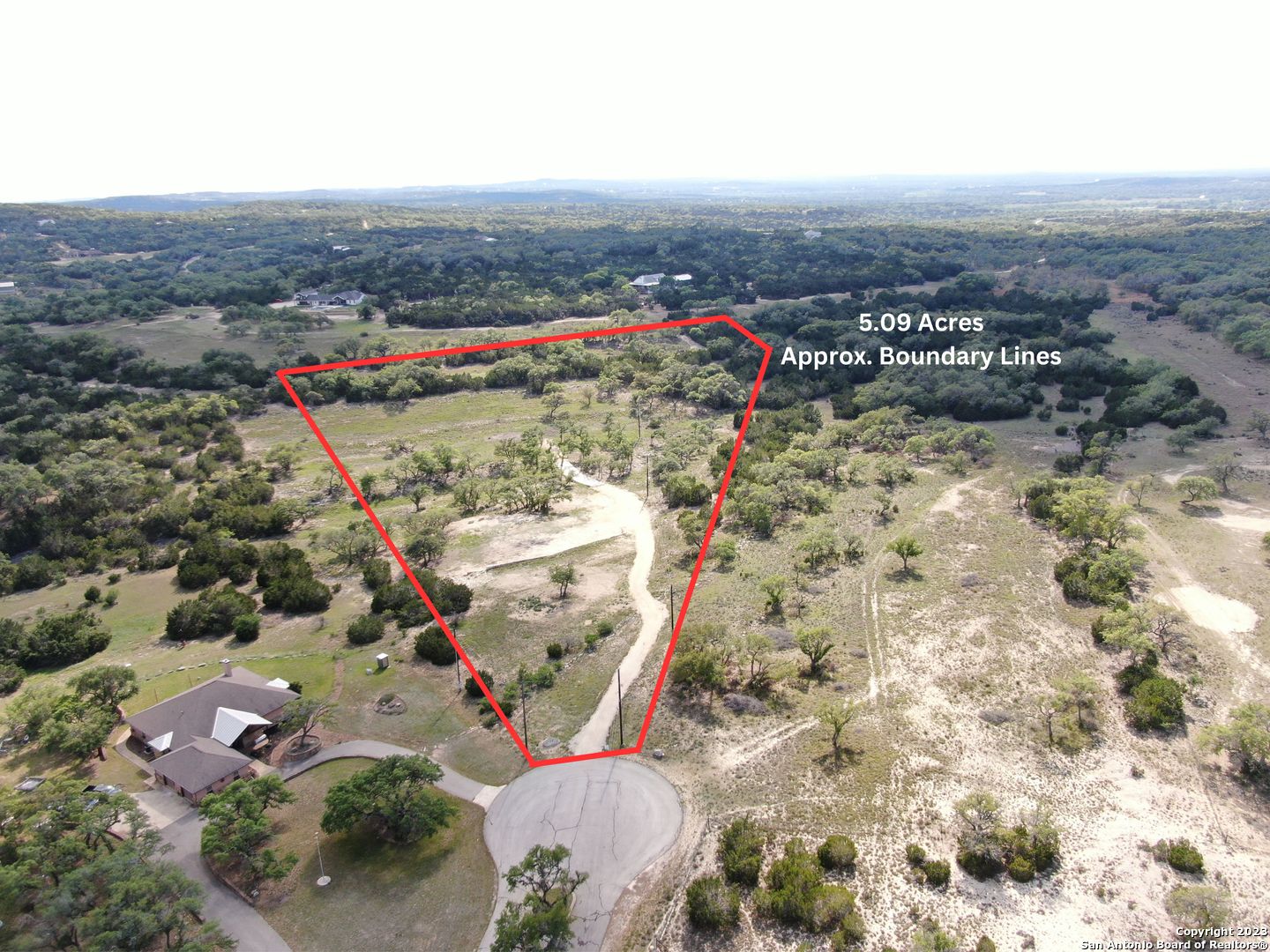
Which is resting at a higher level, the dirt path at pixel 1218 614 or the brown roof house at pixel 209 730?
the brown roof house at pixel 209 730

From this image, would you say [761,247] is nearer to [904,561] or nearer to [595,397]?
[595,397]

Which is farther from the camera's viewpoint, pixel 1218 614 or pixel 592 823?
pixel 1218 614

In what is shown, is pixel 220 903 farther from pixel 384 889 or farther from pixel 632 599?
pixel 632 599

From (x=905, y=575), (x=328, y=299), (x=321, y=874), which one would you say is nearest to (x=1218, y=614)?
(x=905, y=575)

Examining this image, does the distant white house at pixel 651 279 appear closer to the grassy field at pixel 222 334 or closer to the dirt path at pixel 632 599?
the grassy field at pixel 222 334

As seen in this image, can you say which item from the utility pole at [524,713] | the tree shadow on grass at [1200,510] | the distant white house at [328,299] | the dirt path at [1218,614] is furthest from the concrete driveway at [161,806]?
the distant white house at [328,299]
